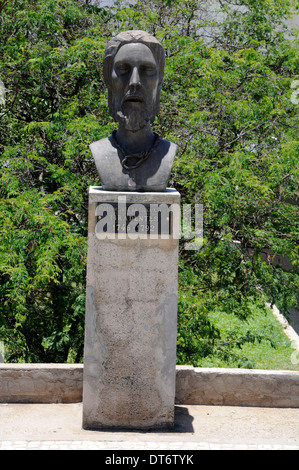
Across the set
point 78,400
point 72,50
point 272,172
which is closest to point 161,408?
point 78,400

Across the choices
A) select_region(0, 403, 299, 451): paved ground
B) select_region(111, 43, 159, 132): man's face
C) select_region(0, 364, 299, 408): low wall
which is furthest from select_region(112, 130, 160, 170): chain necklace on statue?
select_region(0, 403, 299, 451): paved ground

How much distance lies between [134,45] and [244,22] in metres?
6.34

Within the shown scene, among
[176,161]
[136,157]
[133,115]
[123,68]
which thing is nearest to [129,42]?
[123,68]

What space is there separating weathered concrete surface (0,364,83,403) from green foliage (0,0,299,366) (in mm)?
1797

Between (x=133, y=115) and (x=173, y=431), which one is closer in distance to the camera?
(x=133, y=115)

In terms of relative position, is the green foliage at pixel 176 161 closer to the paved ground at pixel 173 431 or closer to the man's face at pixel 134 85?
the paved ground at pixel 173 431

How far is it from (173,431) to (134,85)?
8.74 feet

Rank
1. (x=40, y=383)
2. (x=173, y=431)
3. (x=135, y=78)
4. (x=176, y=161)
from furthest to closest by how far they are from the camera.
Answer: (x=176, y=161)
(x=40, y=383)
(x=173, y=431)
(x=135, y=78)

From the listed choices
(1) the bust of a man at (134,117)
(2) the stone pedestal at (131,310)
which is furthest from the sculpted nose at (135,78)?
(2) the stone pedestal at (131,310)

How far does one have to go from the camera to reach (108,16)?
32.9 feet

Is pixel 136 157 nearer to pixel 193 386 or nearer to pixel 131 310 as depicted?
pixel 131 310

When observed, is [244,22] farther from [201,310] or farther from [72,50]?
[201,310]

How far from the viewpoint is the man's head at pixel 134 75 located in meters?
4.69

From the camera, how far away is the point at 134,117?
481 cm
